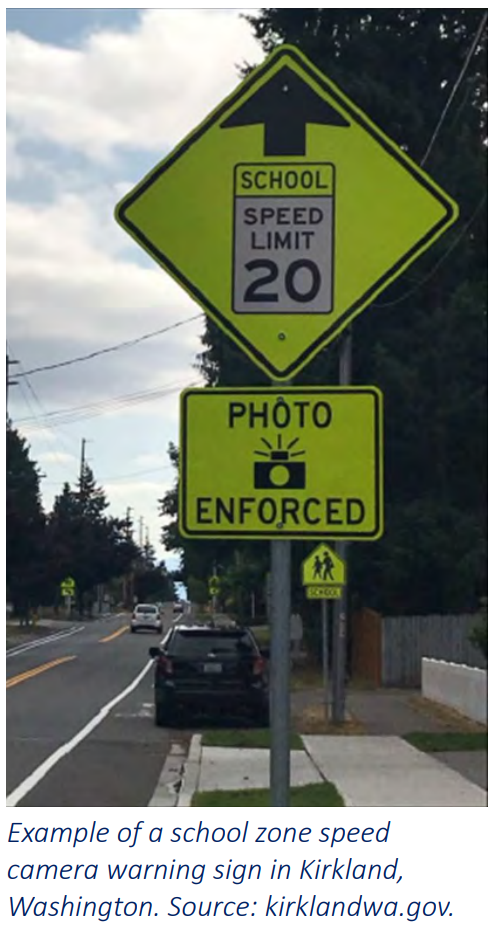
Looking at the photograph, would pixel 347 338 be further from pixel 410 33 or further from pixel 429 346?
pixel 410 33

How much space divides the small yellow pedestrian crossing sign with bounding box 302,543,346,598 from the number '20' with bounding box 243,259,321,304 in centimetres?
1684

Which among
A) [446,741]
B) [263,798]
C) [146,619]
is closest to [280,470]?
[263,798]

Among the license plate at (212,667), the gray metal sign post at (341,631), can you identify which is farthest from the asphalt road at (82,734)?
the gray metal sign post at (341,631)

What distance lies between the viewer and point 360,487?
13.8 ft

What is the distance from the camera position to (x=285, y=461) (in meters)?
4.24

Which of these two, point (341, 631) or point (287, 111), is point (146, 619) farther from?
point (287, 111)

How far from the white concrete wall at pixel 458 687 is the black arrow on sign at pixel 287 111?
58.7 feet

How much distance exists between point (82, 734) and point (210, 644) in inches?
99.8

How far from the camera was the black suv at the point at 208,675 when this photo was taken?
2139 centimetres

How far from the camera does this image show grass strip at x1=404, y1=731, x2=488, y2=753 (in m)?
18.4

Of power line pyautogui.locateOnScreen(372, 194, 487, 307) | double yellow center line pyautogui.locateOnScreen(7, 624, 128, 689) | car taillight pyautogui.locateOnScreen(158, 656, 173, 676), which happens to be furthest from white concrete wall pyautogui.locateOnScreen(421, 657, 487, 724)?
double yellow center line pyautogui.locateOnScreen(7, 624, 128, 689)

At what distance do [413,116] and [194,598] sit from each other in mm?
92638

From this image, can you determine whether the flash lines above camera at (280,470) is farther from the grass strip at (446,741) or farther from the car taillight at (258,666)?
the car taillight at (258,666)
